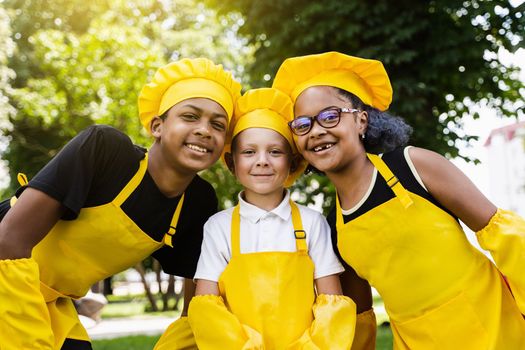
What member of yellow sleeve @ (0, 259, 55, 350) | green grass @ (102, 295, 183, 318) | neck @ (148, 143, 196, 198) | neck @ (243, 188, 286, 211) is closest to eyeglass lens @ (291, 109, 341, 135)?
neck @ (243, 188, 286, 211)

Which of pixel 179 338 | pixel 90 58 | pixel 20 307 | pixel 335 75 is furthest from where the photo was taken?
pixel 90 58

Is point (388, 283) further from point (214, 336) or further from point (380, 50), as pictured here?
point (380, 50)

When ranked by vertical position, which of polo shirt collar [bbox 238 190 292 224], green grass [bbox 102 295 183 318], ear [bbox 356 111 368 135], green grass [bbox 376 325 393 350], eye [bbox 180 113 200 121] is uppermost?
eye [bbox 180 113 200 121]

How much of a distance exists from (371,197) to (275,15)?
5.47 m

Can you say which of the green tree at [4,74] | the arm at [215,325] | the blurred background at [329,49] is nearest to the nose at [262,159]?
the arm at [215,325]

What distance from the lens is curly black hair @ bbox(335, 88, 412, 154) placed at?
2.92m

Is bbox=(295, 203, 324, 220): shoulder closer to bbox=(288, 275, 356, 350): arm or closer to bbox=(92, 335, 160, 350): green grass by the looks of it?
bbox=(288, 275, 356, 350): arm

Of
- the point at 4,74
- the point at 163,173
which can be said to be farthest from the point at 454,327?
the point at 4,74

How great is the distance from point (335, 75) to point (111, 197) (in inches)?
49.8

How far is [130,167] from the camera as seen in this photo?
9.70 ft

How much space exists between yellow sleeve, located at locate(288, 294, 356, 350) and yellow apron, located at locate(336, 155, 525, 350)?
0.70 feet

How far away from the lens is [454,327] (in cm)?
263

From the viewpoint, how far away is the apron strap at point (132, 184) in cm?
289

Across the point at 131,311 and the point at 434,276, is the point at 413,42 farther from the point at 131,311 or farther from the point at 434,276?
the point at 131,311
